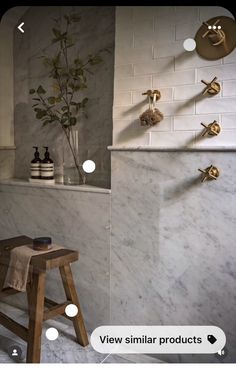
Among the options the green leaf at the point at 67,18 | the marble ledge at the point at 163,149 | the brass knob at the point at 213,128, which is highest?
the green leaf at the point at 67,18

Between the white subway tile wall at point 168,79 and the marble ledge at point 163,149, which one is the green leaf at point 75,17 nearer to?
the white subway tile wall at point 168,79

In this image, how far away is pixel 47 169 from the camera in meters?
0.94

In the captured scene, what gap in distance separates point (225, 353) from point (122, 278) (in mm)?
356

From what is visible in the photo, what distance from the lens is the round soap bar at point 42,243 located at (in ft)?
2.93

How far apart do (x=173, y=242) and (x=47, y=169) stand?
457 mm

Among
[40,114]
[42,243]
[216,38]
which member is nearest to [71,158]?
[40,114]

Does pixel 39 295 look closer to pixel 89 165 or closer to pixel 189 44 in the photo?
pixel 89 165

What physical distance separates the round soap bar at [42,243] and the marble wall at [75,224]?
0.09 ft

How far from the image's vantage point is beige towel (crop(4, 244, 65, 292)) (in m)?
0.87

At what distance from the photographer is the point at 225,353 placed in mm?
762

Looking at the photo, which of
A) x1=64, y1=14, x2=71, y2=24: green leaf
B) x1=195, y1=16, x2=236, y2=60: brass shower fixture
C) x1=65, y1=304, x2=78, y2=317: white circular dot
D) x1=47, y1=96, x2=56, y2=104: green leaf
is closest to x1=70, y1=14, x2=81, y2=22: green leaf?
x1=64, y1=14, x2=71, y2=24: green leaf

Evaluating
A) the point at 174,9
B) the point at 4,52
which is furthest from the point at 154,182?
the point at 4,52

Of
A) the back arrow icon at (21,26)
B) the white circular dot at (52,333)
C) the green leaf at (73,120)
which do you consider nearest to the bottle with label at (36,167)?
the green leaf at (73,120)

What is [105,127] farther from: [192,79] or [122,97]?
[192,79]
